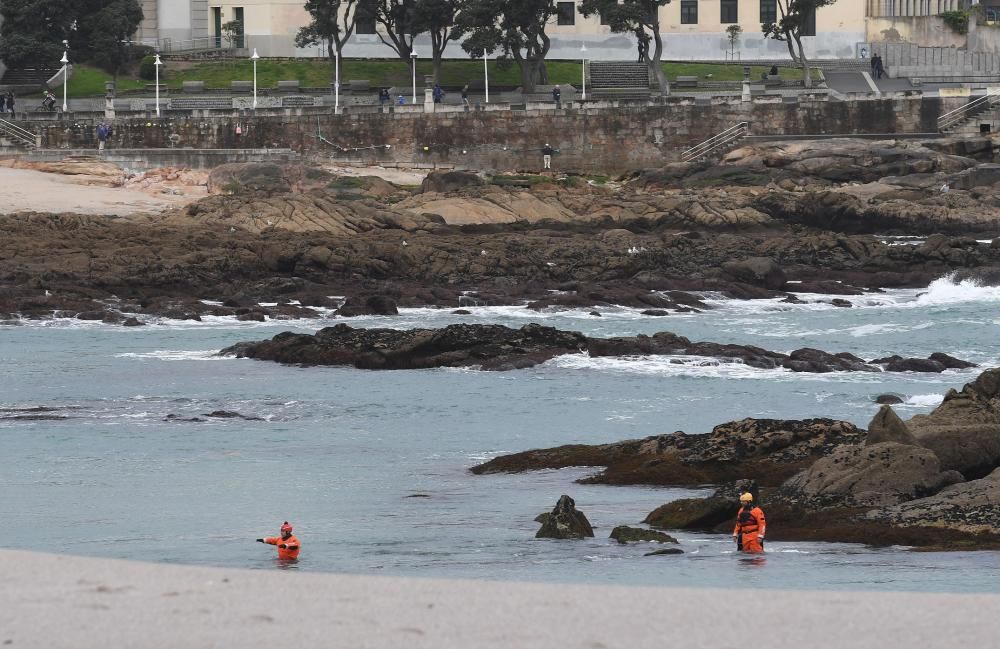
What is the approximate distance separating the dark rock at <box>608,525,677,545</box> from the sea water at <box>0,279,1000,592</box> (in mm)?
169

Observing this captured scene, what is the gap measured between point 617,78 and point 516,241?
108 feet

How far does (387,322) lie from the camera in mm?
37344

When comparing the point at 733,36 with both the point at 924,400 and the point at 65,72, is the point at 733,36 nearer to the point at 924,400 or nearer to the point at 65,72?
the point at 65,72

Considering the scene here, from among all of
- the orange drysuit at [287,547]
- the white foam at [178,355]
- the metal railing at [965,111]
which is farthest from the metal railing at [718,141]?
the orange drysuit at [287,547]

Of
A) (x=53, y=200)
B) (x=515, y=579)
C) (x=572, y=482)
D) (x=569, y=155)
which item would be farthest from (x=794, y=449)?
(x=569, y=155)

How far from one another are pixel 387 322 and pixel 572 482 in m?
18.0

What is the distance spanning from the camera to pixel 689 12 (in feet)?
275

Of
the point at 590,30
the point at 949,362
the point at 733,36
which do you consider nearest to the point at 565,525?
the point at 949,362

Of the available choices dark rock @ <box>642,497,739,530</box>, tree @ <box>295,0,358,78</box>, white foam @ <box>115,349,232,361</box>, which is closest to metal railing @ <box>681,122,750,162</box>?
tree @ <box>295,0,358,78</box>

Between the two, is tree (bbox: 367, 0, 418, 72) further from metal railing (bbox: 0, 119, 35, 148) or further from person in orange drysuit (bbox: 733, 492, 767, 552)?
person in orange drysuit (bbox: 733, 492, 767, 552)

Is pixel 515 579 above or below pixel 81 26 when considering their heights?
below

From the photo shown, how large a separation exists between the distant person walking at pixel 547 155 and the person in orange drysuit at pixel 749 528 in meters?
54.6

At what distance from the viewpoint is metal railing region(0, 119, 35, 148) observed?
6519cm

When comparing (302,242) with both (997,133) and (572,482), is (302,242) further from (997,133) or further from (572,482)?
(997,133)
